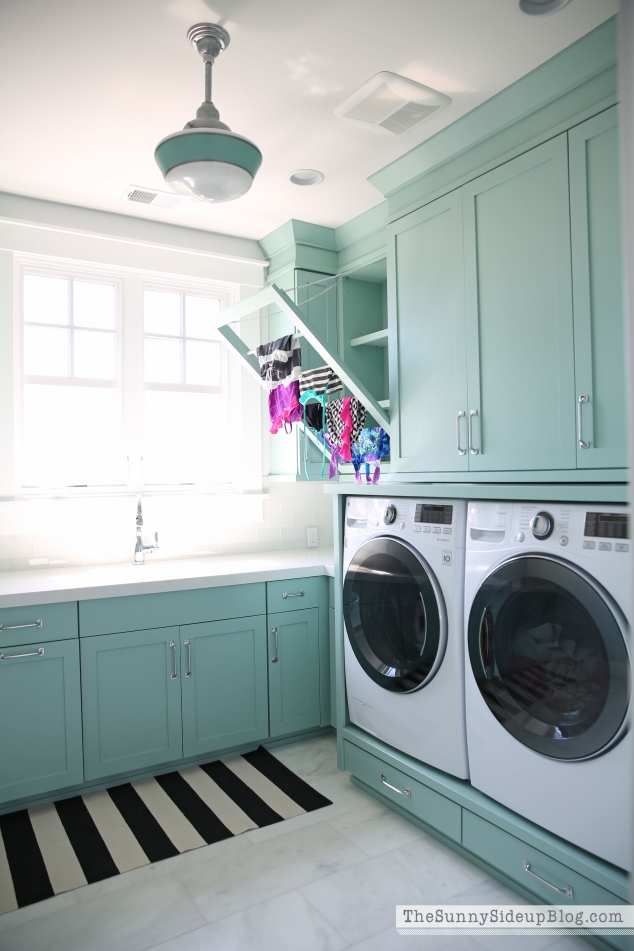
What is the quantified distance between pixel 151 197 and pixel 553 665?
2583mm

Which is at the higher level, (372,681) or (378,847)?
(372,681)

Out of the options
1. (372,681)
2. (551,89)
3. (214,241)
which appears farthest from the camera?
(214,241)

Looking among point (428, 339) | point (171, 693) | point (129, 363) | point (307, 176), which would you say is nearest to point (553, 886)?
point (171, 693)

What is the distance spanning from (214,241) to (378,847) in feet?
9.67

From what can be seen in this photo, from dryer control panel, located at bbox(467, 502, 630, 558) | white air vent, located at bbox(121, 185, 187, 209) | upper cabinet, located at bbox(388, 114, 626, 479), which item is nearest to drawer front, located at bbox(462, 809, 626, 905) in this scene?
dryer control panel, located at bbox(467, 502, 630, 558)

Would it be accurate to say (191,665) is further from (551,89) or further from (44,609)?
(551,89)

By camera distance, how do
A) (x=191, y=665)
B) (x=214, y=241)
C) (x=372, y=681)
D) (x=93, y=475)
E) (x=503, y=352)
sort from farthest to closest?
(x=214, y=241) → (x=93, y=475) → (x=191, y=665) → (x=372, y=681) → (x=503, y=352)

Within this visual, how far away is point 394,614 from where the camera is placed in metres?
2.32

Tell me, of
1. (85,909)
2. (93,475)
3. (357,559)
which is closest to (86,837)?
(85,909)

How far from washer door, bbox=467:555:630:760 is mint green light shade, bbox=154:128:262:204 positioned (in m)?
1.39

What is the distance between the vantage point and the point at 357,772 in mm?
2582

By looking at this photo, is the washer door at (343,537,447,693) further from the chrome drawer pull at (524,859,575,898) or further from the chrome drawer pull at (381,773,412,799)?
the chrome drawer pull at (524,859,575,898)

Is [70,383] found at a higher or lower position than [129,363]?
lower

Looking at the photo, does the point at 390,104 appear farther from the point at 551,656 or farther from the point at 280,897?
the point at 280,897
